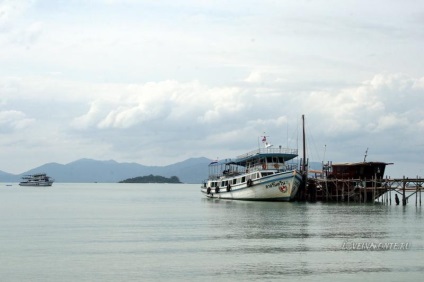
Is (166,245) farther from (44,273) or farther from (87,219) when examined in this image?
(87,219)

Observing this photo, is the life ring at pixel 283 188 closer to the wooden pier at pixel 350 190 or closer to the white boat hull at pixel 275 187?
the white boat hull at pixel 275 187

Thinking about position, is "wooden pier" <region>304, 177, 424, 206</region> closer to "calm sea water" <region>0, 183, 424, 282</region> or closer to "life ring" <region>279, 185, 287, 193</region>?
"life ring" <region>279, 185, 287, 193</region>

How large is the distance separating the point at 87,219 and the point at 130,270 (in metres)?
36.6

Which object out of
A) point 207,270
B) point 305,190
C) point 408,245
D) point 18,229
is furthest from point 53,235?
point 305,190

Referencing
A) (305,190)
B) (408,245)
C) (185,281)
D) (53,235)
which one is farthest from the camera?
(305,190)

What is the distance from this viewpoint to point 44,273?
35344 millimetres

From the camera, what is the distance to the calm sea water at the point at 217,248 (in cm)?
3528

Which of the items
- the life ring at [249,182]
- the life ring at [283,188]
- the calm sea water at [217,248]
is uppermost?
the life ring at [249,182]

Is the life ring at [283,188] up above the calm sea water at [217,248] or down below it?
above

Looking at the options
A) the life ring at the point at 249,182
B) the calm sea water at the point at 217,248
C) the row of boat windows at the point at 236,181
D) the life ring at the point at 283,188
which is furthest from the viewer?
the life ring at the point at 249,182

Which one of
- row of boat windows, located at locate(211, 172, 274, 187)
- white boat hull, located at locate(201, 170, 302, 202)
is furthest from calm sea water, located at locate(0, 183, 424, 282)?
row of boat windows, located at locate(211, 172, 274, 187)

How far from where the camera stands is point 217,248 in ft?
146

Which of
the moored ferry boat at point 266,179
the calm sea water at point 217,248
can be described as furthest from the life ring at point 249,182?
the calm sea water at point 217,248

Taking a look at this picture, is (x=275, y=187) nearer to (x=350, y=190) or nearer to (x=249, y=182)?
(x=249, y=182)
